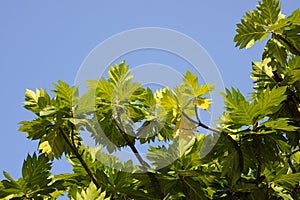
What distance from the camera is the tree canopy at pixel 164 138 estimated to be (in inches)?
105

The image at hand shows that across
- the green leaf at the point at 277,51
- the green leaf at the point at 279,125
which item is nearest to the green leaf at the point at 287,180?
the green leaf at the point at 279,125

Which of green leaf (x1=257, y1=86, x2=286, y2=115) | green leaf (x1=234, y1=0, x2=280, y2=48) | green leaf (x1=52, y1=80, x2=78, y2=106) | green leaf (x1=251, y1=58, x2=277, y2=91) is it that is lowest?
green leaf (x1=257, y1=86, x2=286, y2=115)

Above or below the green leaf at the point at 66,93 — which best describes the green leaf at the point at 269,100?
below

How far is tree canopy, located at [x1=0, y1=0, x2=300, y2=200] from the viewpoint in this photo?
105 inches

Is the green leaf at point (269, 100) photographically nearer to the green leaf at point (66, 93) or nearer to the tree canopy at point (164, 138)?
the tree canopy at point (164, 138)

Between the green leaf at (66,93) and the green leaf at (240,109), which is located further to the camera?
the green leaf at (66,93)

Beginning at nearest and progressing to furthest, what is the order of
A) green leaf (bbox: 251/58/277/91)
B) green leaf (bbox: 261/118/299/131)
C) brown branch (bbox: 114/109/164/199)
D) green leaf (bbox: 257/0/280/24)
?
1. green leaf (bbox: 261/118/299/131)
2. brown branch (bbox: 114/109/164/199)
3. green leaf (bbox: 251/58/277/91)
4. green leaf (bbox: 257/0/280/24)

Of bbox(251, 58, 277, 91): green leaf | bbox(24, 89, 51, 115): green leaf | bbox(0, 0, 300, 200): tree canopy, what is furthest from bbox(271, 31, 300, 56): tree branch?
bbox(24, 89, 51, 115): green leaf

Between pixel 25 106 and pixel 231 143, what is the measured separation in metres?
1.30

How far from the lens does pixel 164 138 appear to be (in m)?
3.24

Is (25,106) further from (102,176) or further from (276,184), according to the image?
(276,184)

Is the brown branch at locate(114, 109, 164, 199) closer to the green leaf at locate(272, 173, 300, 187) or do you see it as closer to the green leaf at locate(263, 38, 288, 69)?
the green leaf at locate(272, 173, 300, 187)

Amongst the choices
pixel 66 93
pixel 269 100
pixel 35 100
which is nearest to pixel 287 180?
pixel 269 100

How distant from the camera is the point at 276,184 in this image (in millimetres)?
2898
